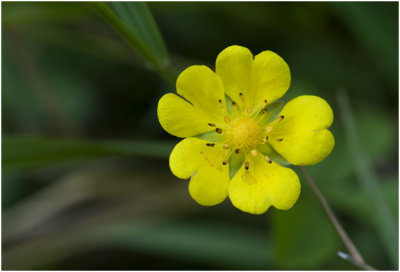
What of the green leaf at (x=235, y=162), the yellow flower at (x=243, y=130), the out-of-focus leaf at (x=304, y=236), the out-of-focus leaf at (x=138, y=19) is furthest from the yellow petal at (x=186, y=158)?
the out-of-focus leaf at (x=304, y=236)

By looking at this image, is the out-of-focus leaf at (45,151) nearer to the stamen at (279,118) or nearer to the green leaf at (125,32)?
the green leaf at (125,32)

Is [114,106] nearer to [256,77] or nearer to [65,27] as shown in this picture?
[65,27]

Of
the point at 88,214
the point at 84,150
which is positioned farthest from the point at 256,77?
the point at 88,214

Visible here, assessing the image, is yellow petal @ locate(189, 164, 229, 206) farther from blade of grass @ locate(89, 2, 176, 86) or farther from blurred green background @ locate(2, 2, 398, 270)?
blurred green background @ locate(2, 2, 398, 270)

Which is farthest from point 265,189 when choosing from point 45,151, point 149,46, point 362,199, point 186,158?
point 362,199

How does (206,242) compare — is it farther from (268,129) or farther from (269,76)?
(269,76)

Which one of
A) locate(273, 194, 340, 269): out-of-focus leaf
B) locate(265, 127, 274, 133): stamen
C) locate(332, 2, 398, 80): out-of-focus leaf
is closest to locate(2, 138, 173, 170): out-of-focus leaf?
locate(265, 127, 274, 133): stamen

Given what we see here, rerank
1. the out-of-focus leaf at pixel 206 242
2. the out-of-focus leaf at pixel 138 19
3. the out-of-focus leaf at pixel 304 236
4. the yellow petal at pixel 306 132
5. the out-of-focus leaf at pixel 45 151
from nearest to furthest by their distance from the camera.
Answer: the yellow petal at pixel 306 132 → the out-of-focus leaf at pixel 138 19 → the out-of-focus leaf at pixel 45 151 → the out-of-focus leaf at pixel 304 236 → the out-of-focus leaf at pixel 206 242
